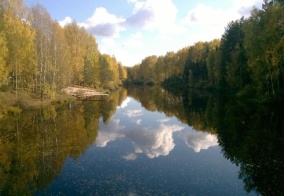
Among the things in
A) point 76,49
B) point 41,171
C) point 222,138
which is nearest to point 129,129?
point 222,138

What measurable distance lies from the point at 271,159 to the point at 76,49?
237 ft

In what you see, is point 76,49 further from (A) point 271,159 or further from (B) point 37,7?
(A) point 271,159

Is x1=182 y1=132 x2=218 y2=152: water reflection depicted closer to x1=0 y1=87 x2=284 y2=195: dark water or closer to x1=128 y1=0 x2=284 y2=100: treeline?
x1=0 y1=87 x2=284 y2=195: dark water

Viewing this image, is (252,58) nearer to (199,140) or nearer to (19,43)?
(199,140)

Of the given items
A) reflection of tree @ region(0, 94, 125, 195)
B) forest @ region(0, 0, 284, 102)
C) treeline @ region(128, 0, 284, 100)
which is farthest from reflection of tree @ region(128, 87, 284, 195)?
reflection of tree @ region(0, 94, 125, 195)

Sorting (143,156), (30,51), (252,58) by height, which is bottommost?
(143,156)

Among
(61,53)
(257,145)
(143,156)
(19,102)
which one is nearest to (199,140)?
(257,145)

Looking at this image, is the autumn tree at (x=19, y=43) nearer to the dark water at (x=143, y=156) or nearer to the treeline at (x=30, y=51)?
the treeline at (x=30, y=51)

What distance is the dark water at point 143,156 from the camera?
1686 centimetres

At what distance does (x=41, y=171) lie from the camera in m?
19.2

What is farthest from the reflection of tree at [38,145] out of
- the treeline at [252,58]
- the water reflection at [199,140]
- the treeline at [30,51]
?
the treeline at [252,58]

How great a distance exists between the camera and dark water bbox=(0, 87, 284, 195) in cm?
1686

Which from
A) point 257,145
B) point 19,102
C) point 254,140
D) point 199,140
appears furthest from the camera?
point 19,102

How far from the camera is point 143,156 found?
23.9 metres
